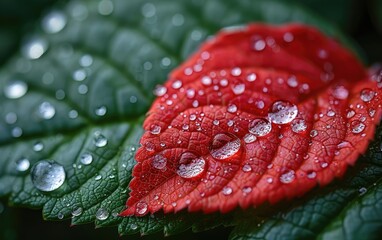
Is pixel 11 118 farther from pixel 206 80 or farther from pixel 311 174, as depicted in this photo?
pixel 311 174

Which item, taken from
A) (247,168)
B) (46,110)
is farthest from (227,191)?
(46,110)

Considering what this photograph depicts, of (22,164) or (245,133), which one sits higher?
(245,133)

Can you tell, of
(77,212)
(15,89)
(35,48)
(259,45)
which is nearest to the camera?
(77,212)

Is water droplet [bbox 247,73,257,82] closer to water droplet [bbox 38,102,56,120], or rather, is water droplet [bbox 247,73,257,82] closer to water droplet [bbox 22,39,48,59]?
water droplet [bbox 38,102,56,120]

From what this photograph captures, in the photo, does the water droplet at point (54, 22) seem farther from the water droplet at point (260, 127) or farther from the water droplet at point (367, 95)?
the water droplet at point (367, 95)

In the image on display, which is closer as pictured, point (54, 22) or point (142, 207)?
point (142, 207)

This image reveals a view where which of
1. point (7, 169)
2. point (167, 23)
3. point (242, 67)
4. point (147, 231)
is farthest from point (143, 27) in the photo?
point (147, 231)

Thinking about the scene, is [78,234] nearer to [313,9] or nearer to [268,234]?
[268,234]
